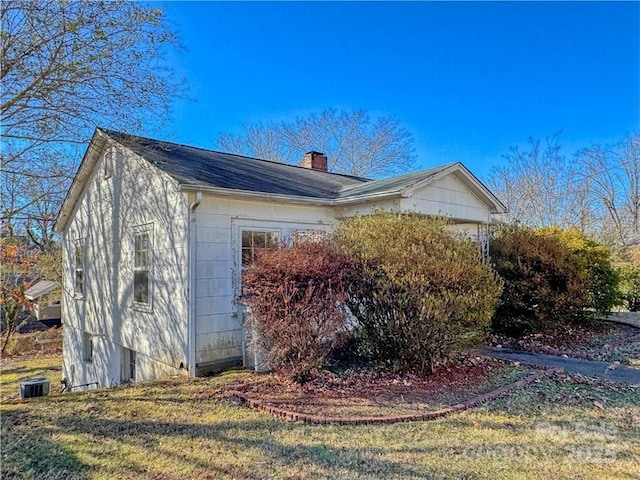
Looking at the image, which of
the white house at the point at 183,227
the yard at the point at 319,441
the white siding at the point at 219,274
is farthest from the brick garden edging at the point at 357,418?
the white house at the point at 183,227

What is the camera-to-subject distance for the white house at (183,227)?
7.16m

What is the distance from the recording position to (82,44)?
6.06 metres

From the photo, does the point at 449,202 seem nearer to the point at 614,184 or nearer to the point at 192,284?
the point at 192,284

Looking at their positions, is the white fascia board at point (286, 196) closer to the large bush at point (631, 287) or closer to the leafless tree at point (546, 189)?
the large bush at point (631, 287)

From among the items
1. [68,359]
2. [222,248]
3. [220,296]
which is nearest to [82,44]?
[222,248]

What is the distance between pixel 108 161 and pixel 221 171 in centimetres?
376

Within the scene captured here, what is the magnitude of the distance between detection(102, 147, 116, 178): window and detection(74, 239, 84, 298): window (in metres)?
2.99

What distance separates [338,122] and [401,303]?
83.2 ft

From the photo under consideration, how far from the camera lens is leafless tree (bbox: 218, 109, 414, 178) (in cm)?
2839

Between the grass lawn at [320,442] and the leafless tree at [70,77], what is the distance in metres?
4.45

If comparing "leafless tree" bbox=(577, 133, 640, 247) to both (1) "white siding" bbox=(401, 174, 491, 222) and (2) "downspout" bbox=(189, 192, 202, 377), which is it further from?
(2) "downspout" bbox=(189, 192, 202, 377)

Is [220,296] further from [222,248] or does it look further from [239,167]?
[239,167]

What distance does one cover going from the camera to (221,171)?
8719 millimetres

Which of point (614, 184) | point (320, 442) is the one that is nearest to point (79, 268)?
point (320, 442)
